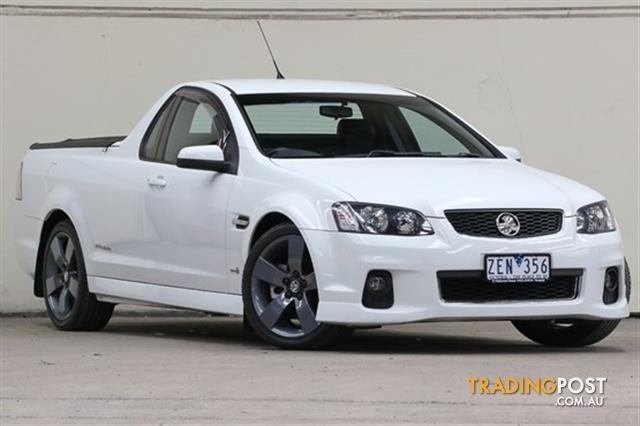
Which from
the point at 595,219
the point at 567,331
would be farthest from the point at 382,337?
the point at 595,219

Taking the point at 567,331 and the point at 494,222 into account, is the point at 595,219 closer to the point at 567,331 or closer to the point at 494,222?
the point at 494,222

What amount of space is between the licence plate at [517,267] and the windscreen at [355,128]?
1331 mm

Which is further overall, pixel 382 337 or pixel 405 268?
pixel 382 337

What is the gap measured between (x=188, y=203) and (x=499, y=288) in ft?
6.80

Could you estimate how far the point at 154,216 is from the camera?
11320 millimetres

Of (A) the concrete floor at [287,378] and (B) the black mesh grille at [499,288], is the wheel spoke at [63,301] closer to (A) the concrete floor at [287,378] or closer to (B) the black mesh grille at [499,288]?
(A) the concrete floor at [287,378]

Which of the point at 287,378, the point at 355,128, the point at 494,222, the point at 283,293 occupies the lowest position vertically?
the point at 287,378

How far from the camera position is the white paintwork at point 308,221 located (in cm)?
973

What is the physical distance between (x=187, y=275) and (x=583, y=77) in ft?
15.8

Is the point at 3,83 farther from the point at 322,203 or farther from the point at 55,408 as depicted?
the point at 55,408

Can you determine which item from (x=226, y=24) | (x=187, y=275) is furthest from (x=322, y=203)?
(x=226, y=24)

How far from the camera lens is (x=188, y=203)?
11.0 meters

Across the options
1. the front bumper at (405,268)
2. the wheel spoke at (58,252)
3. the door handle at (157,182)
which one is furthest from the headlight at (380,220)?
the wheel spoke at (58,252)

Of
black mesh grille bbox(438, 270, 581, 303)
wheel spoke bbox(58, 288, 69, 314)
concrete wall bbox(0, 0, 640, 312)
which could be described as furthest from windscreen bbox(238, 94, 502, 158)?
concrete wall bbox(0, 0, 640, 312)
